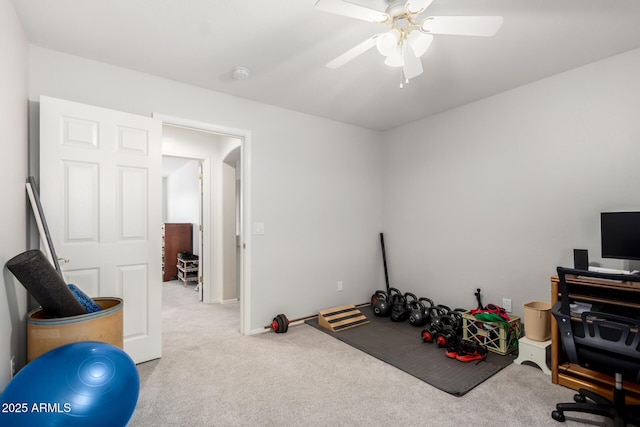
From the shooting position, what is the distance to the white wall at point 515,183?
8.09ft

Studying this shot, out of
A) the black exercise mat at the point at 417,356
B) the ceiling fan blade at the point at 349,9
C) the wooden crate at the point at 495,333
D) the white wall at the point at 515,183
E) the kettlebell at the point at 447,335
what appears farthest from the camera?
the kettlebell at the point at 447,335

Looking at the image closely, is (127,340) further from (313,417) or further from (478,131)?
(478,131)

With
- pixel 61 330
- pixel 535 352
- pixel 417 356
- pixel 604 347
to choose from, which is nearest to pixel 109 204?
pixel 61 330

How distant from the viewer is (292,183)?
3611 millimetres

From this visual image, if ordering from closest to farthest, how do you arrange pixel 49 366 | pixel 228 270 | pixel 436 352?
pixel 49 366
pixel 436 352
pixel 228 270

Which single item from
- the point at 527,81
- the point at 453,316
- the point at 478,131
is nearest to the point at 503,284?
the point at 453,316

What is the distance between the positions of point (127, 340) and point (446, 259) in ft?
10.8

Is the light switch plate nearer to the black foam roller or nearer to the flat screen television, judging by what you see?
the black foam roller

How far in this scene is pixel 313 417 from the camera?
187 centimetres

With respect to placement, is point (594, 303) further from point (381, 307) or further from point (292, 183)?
point (292, 183)

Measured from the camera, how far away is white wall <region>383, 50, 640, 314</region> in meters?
2.47

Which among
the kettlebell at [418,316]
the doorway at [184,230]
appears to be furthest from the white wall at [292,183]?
the doorway at [184,230]

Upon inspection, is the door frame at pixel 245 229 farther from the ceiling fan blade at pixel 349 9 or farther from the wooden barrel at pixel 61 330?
the ceiling fan blade at pixel 349 9

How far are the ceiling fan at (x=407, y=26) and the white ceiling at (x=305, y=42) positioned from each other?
0.76 feet
